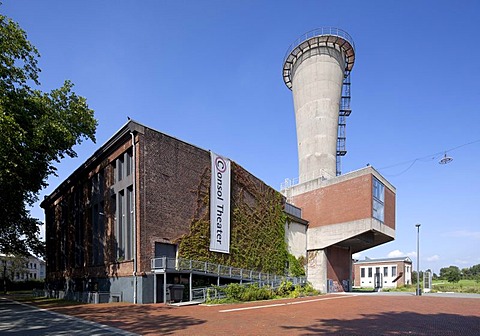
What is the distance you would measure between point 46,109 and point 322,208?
1073 inches

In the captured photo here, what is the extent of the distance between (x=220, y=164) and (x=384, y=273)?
5255 centimetres

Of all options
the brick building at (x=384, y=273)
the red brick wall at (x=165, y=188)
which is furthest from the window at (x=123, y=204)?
the brick building at (x=384, y=273)

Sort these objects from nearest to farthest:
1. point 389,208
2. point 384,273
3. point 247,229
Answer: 1. point 247,229
2. point 389,208
3. point 384,273

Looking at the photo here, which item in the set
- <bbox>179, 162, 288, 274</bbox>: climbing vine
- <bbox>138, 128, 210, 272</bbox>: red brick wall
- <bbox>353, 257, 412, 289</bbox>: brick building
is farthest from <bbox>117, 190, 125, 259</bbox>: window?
<bbox>353, 257, 412, 289</bbox>: brick building

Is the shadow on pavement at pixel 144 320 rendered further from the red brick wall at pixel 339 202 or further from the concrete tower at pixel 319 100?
the concrete tower at pixel 319 100

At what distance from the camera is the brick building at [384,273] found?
6462cm

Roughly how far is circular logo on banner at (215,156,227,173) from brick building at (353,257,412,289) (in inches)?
1836

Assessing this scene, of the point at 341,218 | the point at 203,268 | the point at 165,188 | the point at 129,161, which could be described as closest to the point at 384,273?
the point at 341,218

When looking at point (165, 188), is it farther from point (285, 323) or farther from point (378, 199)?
point (378, 199)

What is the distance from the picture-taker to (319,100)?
149 ft

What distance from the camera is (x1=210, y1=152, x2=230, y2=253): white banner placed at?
82.4ft

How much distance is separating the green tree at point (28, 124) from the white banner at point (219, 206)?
8.61m

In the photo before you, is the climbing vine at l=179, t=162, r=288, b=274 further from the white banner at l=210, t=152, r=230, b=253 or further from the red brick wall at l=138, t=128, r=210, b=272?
the red brick wall at l=138, t=128, r=210, b=272

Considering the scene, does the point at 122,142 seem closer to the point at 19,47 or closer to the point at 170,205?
the point at 170,205
